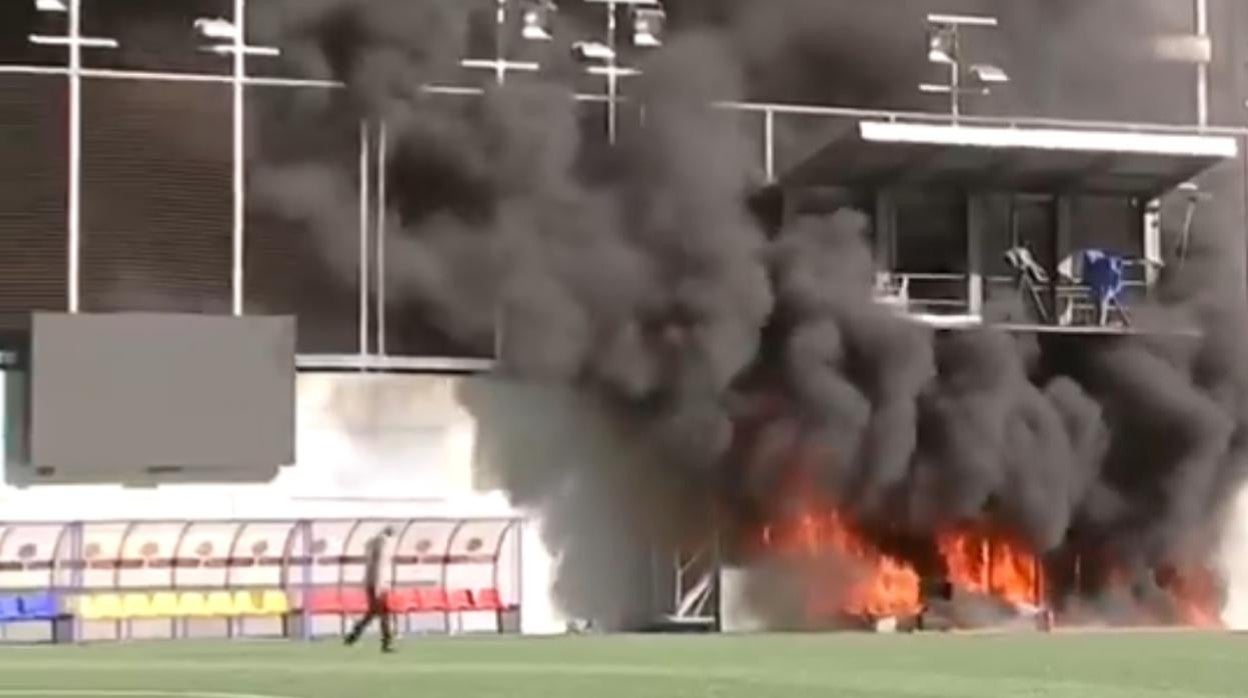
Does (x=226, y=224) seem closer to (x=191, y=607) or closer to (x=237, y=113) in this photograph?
(x=237, y=113)

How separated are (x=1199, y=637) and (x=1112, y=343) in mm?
8698

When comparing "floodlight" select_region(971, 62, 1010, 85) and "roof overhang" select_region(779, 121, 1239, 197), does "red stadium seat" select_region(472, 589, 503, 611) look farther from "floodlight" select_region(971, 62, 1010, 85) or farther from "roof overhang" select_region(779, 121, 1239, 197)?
"floodlight" select_region(971, 62, 1010, 85)

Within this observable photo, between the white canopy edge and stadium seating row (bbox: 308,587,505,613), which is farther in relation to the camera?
the white canopy edge

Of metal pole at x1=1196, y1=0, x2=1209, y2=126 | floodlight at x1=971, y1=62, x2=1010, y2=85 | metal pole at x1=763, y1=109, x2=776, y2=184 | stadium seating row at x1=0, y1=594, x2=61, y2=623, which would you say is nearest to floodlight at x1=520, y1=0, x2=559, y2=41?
metal pole at x1=763, y1=109, x2=776, y2=184

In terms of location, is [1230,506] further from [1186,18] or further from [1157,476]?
[1186,18]

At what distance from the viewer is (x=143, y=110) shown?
124ft

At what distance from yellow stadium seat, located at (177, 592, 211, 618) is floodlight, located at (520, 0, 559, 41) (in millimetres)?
10702

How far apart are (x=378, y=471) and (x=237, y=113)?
612 centimetres

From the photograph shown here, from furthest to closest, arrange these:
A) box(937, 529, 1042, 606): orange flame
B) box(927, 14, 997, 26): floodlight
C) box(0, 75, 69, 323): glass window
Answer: box(927, 14, 997, 26): floodlight
box(937, 529, 1042, 606): orange flame
box(0, 75, 69, 323): glass window

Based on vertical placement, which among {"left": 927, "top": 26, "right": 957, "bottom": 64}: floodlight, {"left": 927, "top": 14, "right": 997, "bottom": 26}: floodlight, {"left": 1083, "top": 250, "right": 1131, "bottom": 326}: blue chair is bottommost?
{"left": 1083, "top": 250, "right": 1131, "bottom": 326}: blue chair

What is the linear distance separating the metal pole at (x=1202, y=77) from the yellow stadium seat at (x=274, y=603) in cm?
1859

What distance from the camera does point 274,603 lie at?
3716cm

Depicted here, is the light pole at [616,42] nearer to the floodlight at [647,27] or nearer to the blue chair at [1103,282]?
the floodlight at [647,27]

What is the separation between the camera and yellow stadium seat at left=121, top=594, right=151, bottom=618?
36.3 m
